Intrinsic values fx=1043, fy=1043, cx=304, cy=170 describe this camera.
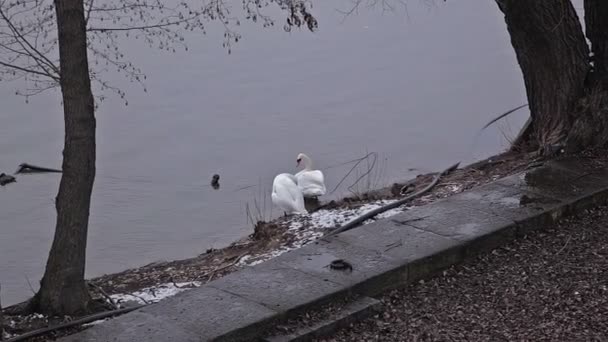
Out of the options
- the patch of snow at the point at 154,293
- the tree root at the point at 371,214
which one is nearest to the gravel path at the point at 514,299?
the tree root at the point at 371,214

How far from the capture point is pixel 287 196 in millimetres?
10203

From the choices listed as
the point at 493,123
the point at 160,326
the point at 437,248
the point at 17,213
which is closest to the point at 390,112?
the point at 493,123

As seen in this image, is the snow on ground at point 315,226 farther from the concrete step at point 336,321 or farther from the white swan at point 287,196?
the white swan at point 287,196

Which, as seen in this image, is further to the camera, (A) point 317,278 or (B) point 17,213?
(B) point 17,213

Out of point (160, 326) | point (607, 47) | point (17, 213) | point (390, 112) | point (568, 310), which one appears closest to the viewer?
point (160, 326)

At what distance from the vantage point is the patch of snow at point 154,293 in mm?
6219

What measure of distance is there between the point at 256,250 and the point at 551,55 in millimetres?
2577

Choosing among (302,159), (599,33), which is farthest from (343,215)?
(302,159)

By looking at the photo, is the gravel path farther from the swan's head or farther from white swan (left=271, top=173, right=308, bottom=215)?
the swan's head

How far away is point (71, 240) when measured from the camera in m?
5.63

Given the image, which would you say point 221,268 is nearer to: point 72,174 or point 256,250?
point 256,250

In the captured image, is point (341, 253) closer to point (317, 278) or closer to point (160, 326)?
point (317, 278)

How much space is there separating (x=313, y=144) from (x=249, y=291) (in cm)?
769

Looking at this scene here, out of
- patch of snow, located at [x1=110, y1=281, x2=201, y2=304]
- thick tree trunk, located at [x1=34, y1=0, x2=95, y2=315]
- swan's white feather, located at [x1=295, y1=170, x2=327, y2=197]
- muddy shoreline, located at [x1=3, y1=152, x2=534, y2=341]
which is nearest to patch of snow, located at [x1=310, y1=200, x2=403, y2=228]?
muddy shoreline, located at [x1=3, y1=152, x2=534, y2=341]
